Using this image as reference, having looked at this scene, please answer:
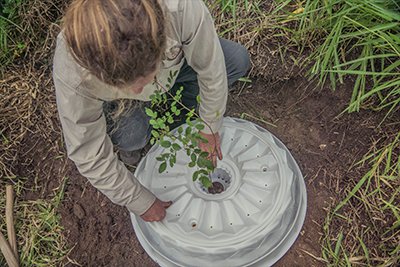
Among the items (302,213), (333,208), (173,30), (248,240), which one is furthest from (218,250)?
(173,30)

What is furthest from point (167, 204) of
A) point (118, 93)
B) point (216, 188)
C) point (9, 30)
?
point (9, 30)

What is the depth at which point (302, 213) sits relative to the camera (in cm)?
198

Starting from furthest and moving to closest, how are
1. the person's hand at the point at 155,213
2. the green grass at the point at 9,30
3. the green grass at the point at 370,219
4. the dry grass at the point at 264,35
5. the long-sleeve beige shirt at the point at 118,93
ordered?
the green grass at the point at 9,30 < the dry grass at the point at 264,35 < the green grass at the point at 370,219 < the person's hand at the point at 155,213 < the long-sleeve beige shirt at the point at 118,93

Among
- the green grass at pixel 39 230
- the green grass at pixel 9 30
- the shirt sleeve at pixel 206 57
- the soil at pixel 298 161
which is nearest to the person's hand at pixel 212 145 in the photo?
the shirt sleeve at pixel 206 57

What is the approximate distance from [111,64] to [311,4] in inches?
46.8

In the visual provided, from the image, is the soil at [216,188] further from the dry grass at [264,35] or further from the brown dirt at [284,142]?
the dry grass at [264,35]

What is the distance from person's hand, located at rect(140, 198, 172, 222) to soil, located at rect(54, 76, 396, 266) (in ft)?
1.01

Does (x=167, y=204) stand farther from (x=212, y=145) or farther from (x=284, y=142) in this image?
(x=284, y=142)

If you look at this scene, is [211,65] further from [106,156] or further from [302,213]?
[302,213]

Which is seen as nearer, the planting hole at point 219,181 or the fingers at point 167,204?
the fingers at point 167,204

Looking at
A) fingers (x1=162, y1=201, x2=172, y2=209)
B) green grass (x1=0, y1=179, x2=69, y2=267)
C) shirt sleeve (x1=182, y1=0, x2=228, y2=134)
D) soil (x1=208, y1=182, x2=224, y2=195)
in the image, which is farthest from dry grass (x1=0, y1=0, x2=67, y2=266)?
shirt sleeve (x1=182, y1=0, x2=228, y2=134)

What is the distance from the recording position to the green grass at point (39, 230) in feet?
6.86

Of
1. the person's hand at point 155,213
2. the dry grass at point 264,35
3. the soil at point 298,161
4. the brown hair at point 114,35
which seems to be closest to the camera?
the brown hair at point 114,35

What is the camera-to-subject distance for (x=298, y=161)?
2127 mm
